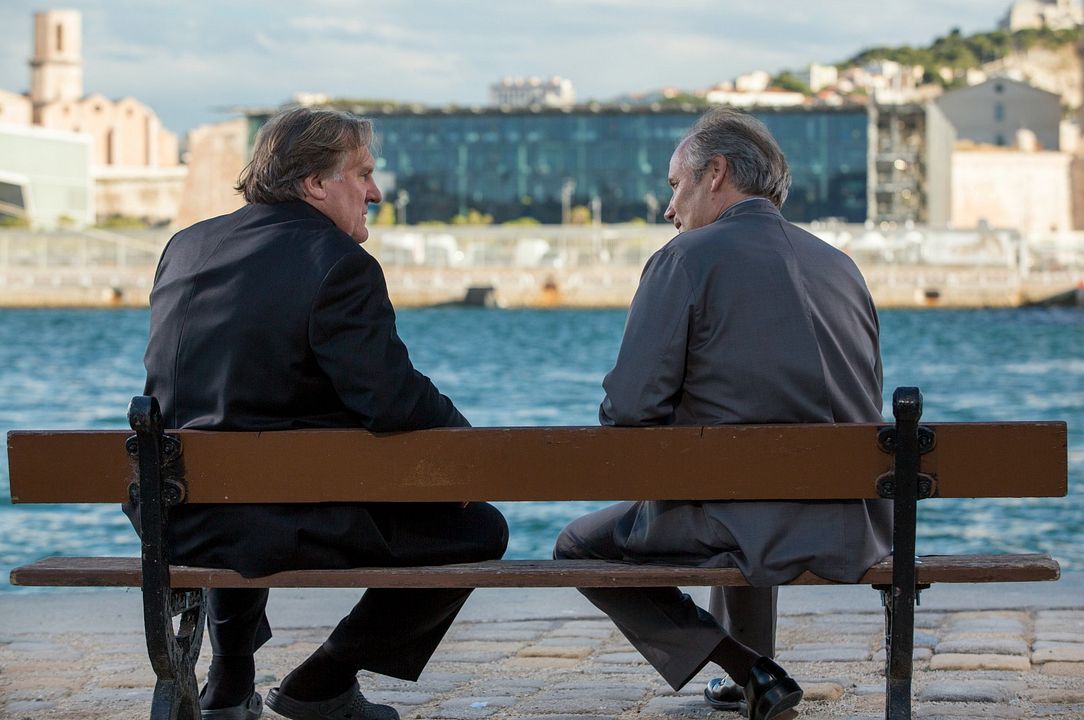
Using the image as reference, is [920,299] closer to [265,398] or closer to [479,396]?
[479,396]

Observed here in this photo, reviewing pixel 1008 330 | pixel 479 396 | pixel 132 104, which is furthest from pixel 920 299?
pixel 132 104

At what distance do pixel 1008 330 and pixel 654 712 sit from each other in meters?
48.4

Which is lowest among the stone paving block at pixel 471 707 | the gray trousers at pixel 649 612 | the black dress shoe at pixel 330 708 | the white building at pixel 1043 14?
the stone paving block at pixel 471 707

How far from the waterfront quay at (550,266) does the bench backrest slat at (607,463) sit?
6140 cm

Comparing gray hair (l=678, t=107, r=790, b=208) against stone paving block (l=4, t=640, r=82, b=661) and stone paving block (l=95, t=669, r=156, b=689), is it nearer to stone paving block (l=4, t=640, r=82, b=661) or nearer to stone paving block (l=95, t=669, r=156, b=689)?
stone paving block (l=95, t=669, r=156, b=689)

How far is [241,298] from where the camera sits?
10.2 feet

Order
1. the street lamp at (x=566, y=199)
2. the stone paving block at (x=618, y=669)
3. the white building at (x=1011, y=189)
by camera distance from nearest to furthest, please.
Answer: the stone paving block at (x=618, y=669) → the street lamp at (x=566, y=199) → the white building at (x=1011, y=189)

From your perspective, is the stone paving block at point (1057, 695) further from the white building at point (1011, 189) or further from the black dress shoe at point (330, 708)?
the white building at point (1011, 189)

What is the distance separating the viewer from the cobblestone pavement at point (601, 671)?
12.3 feet

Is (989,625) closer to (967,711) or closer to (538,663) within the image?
(967,711)

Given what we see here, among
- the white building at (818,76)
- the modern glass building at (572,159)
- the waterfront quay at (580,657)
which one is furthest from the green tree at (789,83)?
the waterfront quay at (580,657)

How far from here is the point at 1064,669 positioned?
4.06m

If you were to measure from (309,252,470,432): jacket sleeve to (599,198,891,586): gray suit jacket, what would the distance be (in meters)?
0.37

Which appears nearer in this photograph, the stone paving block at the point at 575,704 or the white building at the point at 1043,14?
the stone paving block at the point at 575,704
